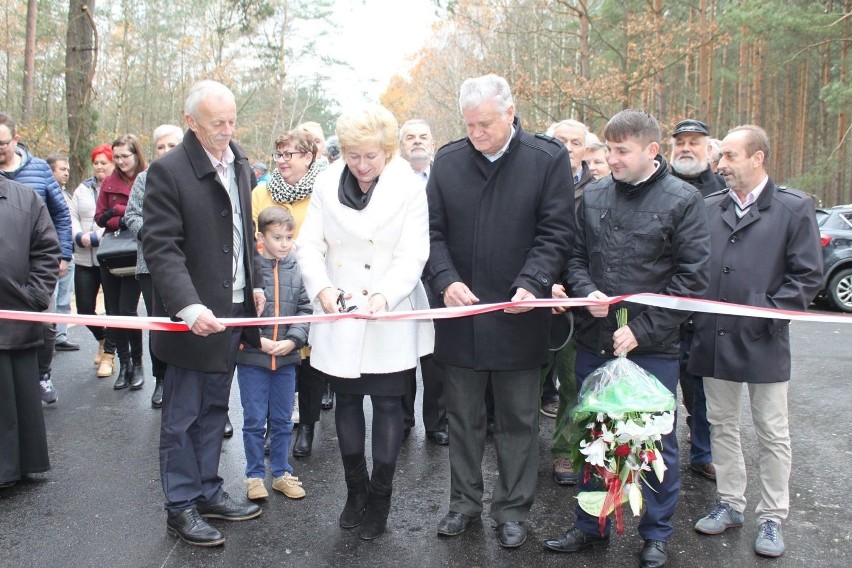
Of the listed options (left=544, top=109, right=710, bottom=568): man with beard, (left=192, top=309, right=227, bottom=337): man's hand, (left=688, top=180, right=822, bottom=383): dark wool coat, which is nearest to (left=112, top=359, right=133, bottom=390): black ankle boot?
(left=192, top=309, right=227, bottom=337): man's hand

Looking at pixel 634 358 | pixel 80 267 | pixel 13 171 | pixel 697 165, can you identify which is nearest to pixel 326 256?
pixel 634 358

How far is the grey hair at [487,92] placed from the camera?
367cm

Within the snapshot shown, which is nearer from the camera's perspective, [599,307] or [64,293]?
[599,307]

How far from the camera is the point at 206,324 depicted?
3.68 m

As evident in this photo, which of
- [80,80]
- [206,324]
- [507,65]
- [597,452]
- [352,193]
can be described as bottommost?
[597,452]

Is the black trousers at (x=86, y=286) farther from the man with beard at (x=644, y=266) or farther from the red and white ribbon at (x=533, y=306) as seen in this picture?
the man with beard at (x=644, y=266)

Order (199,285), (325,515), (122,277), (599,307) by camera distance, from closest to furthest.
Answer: (599,307), (199,285), (325,515), (122,277)

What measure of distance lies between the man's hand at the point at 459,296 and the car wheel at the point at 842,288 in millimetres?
10225

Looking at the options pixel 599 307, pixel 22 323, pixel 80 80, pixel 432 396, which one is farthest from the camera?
pixel 80 80

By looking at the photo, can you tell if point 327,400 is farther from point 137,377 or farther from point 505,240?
point 505,240

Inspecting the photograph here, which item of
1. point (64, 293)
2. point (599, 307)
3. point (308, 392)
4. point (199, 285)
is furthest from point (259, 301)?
point (64, 293)

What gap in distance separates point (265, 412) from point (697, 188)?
318 cm

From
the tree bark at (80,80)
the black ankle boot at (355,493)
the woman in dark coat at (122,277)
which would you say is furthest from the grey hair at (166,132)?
the tree bark at (80,80)

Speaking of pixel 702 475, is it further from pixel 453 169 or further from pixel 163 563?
pixel 163 563
